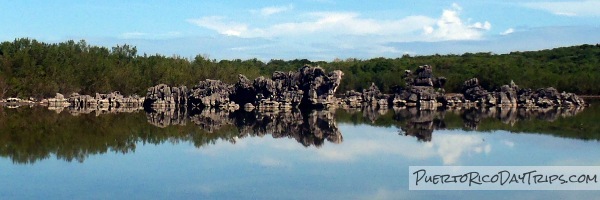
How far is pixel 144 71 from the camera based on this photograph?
65188 millimetres

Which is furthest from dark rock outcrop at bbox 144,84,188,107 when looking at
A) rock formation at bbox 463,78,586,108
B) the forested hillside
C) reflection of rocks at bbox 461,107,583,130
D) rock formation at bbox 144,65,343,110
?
rock formation at bbox 463,78,586,108

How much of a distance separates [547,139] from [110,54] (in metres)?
54.7

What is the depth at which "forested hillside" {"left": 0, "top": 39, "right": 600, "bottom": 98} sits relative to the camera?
53719 millimetres

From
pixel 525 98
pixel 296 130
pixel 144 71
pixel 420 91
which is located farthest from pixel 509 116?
pixel 144 71

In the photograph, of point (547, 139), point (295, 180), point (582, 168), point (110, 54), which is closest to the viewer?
point (295, 180)

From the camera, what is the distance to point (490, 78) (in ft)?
211

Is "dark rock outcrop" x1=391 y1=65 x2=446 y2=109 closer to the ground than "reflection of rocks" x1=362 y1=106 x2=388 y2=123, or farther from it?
farther from it

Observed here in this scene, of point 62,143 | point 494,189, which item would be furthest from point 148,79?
point 494,189

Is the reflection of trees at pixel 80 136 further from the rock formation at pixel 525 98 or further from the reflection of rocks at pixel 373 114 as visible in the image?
the rock formation at pixel 525 98

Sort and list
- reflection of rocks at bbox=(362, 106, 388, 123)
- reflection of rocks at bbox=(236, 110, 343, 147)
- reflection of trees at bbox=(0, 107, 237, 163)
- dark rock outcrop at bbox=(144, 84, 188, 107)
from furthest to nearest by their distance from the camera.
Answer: dark rock outcrop at bbox=(144, 84, 188, 107) < reflection of rocks at bbox=(362, 106, 388, 123) < reflection of rocks at bbox=(236, 110, 343, 147) < reflection of trees at bbox=(0, 107, 237, 163)

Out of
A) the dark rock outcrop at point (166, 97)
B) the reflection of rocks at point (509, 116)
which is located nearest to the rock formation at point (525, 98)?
the reflection of rocks at point (509, 116)

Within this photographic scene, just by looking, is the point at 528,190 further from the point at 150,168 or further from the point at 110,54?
the point at 110,54

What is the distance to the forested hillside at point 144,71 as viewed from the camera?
176 ft

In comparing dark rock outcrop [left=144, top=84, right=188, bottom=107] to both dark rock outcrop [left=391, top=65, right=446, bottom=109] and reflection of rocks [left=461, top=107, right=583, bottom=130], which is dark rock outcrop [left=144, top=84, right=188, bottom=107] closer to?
dark rock outcrop [left=391, top=65, right=446, bottom=109]
